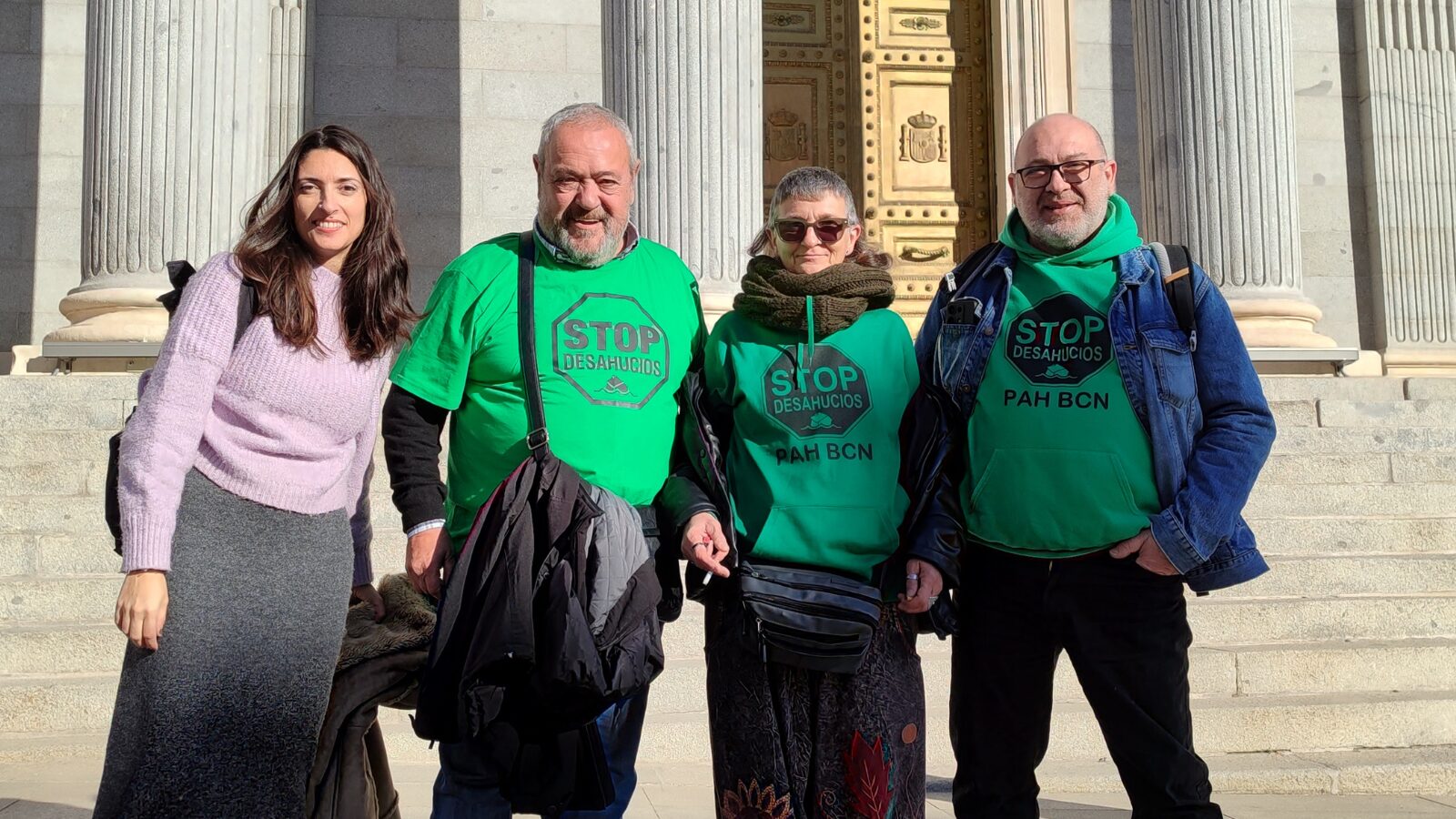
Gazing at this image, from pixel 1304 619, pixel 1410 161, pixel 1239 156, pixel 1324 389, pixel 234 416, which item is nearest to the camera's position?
pixel 234 416

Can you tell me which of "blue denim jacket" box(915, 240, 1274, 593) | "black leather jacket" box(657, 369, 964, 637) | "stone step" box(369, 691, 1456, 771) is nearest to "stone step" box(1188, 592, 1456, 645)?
"stone step" box(369, 691, 1456, 771)

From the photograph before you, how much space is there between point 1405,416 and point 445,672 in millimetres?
6919

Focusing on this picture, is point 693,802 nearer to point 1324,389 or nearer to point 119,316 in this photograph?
point 119,316

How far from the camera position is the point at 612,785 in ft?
9.98

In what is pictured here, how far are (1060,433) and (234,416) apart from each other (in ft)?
6.51

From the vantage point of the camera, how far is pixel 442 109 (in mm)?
10172

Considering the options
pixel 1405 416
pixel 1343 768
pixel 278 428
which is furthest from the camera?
pixel 1405 416

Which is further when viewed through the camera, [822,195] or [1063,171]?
[1063,171]

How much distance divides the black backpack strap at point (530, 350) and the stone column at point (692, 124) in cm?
446

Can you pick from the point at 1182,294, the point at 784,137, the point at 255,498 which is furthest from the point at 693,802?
the point at 784,137

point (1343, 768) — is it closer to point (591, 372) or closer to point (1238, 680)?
point (1238, 680)

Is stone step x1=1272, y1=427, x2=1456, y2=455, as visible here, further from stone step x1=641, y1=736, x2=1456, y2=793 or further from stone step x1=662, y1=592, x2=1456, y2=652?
stone step x1=641, y1=736, x2=1456, y2=793

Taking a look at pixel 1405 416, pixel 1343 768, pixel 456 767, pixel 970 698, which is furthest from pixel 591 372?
pixel 1405 416

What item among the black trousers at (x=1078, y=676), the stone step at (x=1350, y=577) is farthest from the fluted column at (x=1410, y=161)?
the black trousers at (x=1078, y=676)
